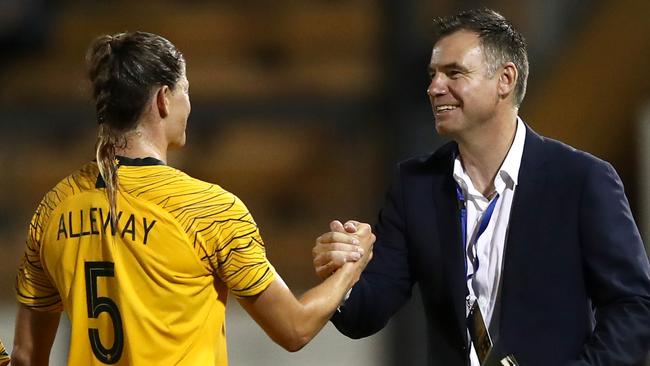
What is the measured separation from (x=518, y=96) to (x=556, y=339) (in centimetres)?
49

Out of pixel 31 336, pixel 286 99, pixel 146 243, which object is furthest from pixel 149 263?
pixel 286 99

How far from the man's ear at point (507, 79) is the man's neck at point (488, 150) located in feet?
0.20

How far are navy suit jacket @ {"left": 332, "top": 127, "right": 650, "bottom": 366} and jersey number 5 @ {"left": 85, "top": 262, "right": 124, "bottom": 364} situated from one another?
0.50 metres

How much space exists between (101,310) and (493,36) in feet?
3.05

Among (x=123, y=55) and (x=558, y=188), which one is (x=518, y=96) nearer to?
(x=558, y=188)

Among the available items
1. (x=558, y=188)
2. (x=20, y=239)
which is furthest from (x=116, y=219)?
(x=20, y=239)

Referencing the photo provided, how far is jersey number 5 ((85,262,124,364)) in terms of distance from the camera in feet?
6.03

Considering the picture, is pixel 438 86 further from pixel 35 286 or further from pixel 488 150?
pixel 35 286

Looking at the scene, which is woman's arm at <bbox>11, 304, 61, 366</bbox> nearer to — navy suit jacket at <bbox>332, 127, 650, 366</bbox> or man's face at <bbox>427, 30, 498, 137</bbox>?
navy suit jacket at <bbox>332, 127, 650, 366</bbox>

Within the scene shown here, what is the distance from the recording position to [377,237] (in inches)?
91.4

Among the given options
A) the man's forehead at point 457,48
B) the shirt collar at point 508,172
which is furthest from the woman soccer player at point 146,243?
the man's forehead at point 457,48

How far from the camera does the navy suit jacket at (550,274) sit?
6.58 ft

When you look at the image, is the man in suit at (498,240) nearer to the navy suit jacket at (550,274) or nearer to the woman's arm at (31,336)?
the navy suit jacket at (550,274)

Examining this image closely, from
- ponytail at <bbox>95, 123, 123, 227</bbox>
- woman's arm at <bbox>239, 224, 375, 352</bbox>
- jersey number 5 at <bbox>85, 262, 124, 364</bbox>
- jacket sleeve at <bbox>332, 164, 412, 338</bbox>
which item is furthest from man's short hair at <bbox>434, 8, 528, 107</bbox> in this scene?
jersey number 5 at <bbox>85, 262, 124, 364</bbox>
